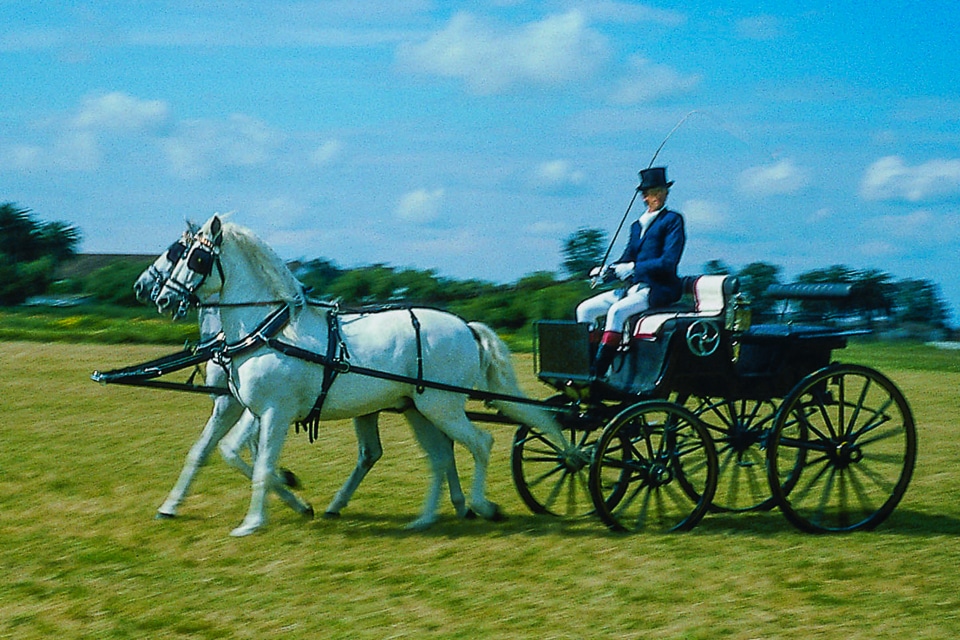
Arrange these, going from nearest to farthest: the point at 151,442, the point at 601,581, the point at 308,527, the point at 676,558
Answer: the point at 601,581 → the point at 676,558 → the point at 308,527 → the point at 151,442

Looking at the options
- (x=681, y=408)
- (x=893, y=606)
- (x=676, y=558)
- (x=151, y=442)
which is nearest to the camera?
(x=893, y=606)

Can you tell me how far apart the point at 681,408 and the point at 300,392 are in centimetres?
254

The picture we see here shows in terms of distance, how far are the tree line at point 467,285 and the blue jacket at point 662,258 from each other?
36cm

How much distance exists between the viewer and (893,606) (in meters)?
6.56

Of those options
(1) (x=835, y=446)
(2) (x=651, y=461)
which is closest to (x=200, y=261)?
(2) (x=651, y=461)

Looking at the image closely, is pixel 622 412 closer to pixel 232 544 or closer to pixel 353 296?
pixel 232 544

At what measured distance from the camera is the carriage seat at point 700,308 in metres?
8.34

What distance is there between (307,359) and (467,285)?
49.7ft

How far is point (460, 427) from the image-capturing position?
8562 mm

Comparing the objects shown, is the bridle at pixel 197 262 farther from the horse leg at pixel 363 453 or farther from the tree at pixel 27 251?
the tree at pixel 27 251

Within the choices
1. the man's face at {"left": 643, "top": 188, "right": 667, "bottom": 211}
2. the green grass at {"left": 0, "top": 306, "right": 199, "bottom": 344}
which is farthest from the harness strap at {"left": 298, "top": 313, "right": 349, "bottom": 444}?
the green grass at {"left": 0, "top": 306, "right": 199, "bottom": 344}

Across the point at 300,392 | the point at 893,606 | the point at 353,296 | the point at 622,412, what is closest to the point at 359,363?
the point at 300,392

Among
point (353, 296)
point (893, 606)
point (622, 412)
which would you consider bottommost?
point (893, 606)

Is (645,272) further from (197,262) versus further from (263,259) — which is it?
(197,262)
